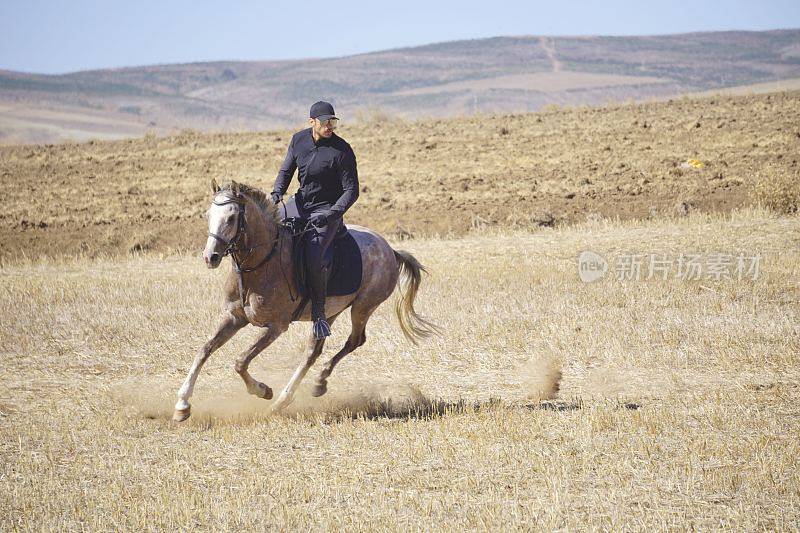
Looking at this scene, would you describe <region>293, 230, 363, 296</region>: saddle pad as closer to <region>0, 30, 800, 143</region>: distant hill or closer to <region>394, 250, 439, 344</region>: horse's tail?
<region>394, 250, 439, 344</region>: horse's tail

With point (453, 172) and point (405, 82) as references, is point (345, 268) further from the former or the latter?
point (405, 82)

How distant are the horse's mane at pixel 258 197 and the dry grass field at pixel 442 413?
6.01 feet

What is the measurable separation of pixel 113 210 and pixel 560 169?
13.3 m

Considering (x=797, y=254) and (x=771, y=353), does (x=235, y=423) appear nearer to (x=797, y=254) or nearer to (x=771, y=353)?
(x=771, y=353)

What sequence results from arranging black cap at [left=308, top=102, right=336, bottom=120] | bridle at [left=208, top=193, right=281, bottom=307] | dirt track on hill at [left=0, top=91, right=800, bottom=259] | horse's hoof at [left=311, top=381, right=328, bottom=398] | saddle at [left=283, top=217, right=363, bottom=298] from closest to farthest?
bridle at [left=208, top=193, right=281, bottom=307], black cap at [left=308, top=102, right=336, bottom=120], saddle at [left=283, top=217, right=363, bottom=298], horse's hoof at [left=311, top=381, right=328, bottom=398], dirt track on hill at [left=0, top=91, right=800, bottom=259]

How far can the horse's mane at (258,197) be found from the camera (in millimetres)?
7930

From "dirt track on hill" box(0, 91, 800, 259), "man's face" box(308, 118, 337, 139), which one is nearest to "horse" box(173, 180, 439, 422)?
"man's face" box(308, 118, 337, 139)

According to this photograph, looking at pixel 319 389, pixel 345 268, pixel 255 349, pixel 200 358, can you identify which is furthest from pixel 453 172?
pixel 200 358

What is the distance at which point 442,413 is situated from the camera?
28.2ft

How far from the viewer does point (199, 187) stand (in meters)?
30.1

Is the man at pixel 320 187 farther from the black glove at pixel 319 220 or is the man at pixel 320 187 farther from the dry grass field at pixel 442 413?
the dry grass field at pixel 442 413

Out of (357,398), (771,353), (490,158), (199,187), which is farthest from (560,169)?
(357,398)

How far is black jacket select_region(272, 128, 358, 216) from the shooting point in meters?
8.47

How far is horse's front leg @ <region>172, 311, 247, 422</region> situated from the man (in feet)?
2.60
